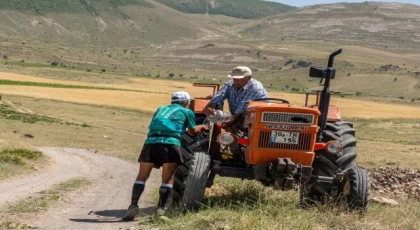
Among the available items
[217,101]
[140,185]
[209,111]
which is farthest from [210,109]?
[140,185]

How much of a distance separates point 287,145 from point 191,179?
56.7 inches

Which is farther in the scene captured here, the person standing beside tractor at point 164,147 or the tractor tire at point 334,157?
the tractor tire at point 334,157

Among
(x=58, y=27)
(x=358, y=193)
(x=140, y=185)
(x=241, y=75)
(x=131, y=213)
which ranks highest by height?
(x=241, y=75)

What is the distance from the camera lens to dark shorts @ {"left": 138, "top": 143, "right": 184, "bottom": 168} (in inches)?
392

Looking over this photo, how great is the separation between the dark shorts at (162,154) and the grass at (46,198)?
5.60 ft

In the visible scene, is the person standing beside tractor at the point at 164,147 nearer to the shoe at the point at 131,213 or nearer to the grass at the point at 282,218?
the shoe at the point at 131,213

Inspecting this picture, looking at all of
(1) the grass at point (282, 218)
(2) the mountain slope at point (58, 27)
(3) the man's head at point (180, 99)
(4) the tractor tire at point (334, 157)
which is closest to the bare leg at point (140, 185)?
(1) the grass at point (282, 218)

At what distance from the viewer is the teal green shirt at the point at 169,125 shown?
9945 mm

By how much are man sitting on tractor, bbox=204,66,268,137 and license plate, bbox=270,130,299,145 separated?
0.89 m

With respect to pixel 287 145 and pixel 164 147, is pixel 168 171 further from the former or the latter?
pixel 287 145

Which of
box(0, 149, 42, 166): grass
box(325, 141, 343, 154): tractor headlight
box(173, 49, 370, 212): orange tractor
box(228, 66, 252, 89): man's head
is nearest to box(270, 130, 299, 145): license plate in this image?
box(173, 49, 370, 212): orange tractor

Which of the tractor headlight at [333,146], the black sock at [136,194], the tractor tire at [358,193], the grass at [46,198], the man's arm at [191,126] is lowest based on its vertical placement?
the grass at [46,198]

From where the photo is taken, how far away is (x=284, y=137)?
960 centimetres

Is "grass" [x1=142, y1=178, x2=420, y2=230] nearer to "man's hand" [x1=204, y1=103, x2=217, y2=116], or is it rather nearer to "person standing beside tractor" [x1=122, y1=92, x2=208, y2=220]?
"person standing beside tractor" [x1=122, y1=92, x2=208, y2=220]
